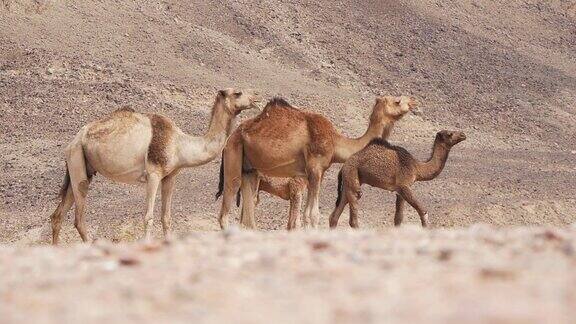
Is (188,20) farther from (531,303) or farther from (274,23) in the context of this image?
(531,303)

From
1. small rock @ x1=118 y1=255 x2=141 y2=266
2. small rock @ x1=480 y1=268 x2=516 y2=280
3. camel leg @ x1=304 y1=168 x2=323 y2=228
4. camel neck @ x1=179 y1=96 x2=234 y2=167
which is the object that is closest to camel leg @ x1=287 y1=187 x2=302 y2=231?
camel leg @ x1=304 y1=168 x2=323 y2=228

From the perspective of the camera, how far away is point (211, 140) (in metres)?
22.4

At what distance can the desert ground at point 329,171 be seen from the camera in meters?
8.98

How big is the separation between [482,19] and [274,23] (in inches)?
349

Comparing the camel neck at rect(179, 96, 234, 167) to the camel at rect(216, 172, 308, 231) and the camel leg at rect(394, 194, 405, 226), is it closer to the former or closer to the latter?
the camel at rect(216, 172, 308, 231)

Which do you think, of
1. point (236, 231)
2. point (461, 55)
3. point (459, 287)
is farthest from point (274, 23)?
point (459, 287)

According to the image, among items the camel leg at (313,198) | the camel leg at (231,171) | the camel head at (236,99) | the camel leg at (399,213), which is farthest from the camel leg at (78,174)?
the camel leg at (399,213)

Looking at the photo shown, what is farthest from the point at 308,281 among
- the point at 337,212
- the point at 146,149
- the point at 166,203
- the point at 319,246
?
the point at 337,212

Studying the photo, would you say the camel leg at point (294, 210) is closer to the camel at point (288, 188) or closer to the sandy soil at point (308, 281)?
the camel at point (288, 188)

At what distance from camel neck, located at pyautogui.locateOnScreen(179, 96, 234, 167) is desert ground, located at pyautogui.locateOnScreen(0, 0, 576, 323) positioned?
1.48m

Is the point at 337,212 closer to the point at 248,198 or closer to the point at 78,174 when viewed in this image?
the point at 248,198

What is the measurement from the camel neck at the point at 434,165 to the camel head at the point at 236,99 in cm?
285

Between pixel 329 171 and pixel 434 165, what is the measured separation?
37.0 ft

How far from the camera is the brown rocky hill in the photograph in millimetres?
31172
